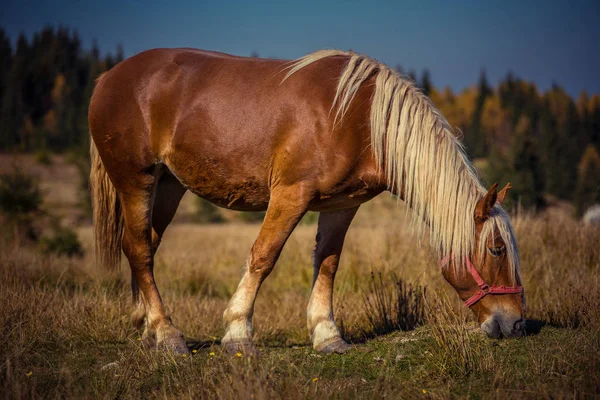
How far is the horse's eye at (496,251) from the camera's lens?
13.0 ft

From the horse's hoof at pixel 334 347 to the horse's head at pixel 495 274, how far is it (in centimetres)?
110

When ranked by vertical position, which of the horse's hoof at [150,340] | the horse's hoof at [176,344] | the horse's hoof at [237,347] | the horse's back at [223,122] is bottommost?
the horse's hoof at [150,340]

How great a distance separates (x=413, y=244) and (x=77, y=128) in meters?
57.5

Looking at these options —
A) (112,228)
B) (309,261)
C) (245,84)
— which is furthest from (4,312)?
(309,261)

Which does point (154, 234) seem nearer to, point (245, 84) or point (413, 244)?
point (245, 84)

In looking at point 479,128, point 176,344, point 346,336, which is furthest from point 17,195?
point 479,128

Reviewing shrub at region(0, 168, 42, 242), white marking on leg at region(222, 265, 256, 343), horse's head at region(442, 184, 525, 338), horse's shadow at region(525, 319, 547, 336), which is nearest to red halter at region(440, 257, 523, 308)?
horse's head at region(442, 184, 525, 338)

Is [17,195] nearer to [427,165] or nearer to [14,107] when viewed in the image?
[427,165]

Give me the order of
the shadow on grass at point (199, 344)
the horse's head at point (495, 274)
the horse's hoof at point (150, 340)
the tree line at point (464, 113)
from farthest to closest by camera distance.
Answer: the tree line at point (464, 113), the shadow on grass at point (199, 344), the horse's hoof at point (150, 340), the horse's head at point (495, 274)

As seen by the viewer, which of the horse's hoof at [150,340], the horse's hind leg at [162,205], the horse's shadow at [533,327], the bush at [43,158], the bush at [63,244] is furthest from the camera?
the bush at [43,158]

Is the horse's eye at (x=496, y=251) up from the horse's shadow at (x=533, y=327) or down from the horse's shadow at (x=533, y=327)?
up

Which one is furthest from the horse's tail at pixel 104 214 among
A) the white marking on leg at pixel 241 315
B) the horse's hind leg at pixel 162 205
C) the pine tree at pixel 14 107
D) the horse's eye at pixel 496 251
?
the pine tree at pixel 14 107

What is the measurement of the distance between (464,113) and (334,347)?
292ft

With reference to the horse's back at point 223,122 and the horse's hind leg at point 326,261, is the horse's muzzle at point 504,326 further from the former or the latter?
the horse's back at point 223,122
